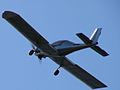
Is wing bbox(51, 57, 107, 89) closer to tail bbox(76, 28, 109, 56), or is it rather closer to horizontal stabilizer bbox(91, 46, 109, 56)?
tail bbox(76, 28, 109, 56)

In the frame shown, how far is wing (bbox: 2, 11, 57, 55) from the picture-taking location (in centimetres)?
3316

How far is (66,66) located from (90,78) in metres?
3.07

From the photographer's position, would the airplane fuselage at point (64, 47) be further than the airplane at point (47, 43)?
Yes

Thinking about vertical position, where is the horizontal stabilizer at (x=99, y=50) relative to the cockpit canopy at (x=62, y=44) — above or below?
above

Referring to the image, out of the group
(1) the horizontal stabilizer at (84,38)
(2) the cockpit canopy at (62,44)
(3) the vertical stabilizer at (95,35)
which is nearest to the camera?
(1) the horizontal stabilizer at (84,38)

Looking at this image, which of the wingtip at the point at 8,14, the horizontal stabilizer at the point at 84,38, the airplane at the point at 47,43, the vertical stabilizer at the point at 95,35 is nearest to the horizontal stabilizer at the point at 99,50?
the airplane at the point at 47,43

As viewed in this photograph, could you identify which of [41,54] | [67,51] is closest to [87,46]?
[67,51]

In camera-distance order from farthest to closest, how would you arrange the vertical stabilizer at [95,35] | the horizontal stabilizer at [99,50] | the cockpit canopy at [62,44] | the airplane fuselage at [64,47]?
the cockpit canopy at [62,44], the vertical stabilizer at [95,35], the airplane fuselage at [64,47], the horizontal stabilizer at [99,50]

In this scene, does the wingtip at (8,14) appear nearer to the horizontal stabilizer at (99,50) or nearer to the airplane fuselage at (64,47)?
the airplane fuselage at (64,47)

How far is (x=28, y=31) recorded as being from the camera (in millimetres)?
34156

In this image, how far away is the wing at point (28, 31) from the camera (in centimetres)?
3316

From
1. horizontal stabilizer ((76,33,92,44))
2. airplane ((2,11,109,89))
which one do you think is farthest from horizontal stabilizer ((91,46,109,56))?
horizontal stabilizer ((76,33,92,44))

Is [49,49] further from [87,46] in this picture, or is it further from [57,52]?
[87,46]

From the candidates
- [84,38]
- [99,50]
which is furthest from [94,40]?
[84,38]
